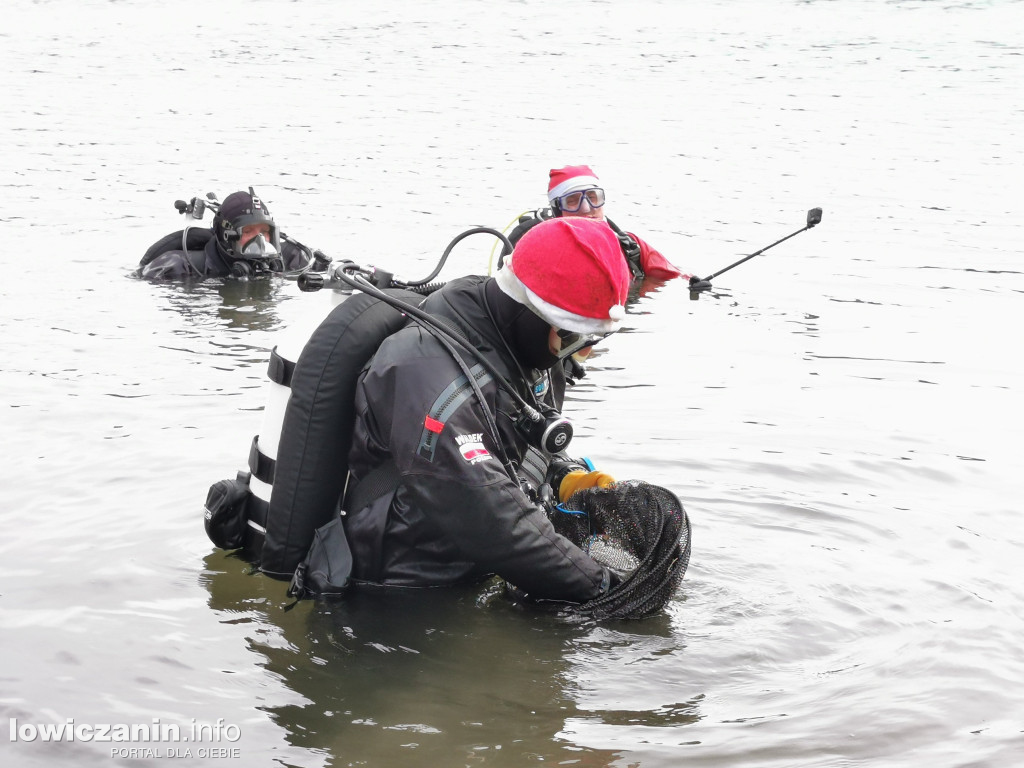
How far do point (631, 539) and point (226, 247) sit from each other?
6061 millimetres

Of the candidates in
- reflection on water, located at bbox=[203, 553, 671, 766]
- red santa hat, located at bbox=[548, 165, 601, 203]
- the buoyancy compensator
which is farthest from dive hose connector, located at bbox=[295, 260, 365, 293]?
red santa hat, located at bbox=[548, 165, 601, 203]

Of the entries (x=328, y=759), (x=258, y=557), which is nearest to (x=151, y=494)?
(x=258, y=557)

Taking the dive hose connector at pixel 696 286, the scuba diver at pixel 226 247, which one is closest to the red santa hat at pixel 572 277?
the scuba diver at pixel 226 247

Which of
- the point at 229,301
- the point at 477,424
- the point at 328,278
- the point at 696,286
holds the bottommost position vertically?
the point at 229,301

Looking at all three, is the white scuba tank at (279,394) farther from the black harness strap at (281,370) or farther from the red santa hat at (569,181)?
the red santa hat at (569,181)

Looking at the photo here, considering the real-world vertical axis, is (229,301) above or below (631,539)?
above

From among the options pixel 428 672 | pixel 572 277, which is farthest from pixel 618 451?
pixel 572 277

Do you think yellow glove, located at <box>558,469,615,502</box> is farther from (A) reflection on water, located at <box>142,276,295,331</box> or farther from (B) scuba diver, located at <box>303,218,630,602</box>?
(A) reflection on water, located at <box>142,276,295,331</box>

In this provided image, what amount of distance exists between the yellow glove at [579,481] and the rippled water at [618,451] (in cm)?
46

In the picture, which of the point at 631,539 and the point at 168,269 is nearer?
the point at 631,539

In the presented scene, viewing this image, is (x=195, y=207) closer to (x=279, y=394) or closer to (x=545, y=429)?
(x=279, y=394)

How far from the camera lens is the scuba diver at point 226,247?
888 cm

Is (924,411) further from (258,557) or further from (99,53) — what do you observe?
(99,53)

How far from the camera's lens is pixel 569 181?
7797 millimetres
